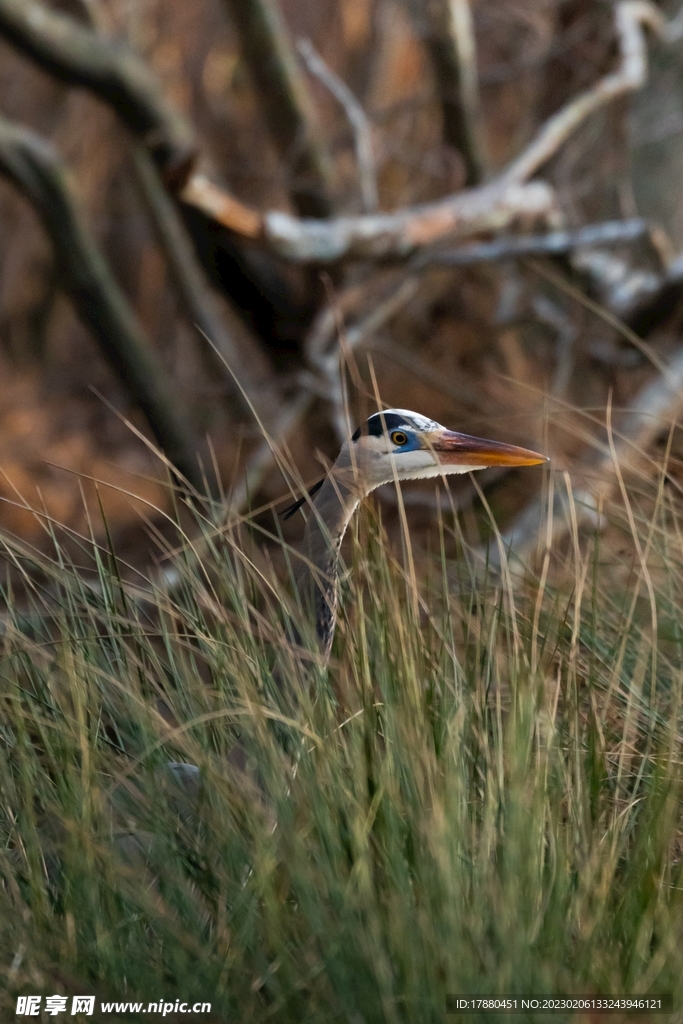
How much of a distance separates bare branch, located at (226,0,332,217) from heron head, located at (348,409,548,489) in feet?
9.37

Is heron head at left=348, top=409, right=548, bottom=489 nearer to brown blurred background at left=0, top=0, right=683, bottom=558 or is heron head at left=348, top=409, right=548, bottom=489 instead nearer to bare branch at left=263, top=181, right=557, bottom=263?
brown blurred background at left=0, top=0, right=683, bottom=558

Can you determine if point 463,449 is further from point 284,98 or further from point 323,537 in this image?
point 284,98

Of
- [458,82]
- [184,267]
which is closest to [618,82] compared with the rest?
[458,82]

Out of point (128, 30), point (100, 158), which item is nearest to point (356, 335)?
point (128, 30)

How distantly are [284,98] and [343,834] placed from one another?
12.5ft

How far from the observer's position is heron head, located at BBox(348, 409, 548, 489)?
75.9 inches

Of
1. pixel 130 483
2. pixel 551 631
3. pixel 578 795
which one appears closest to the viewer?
pixel 578 795

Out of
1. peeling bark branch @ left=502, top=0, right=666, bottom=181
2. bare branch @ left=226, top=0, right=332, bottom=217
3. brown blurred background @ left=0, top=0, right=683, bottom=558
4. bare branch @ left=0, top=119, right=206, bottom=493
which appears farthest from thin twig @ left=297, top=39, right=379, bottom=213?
bare branch @ left=0, top=119, right=206, bottom=493

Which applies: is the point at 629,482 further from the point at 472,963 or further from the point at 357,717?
the point at 472,963

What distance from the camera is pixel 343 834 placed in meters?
1.23

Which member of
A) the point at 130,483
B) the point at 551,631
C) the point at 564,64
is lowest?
the point at 130,483

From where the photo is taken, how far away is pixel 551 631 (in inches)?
61.9

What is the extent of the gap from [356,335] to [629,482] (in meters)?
2.52

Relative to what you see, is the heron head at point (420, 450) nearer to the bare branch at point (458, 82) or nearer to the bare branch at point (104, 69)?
the bare branch at point (104, 69)
